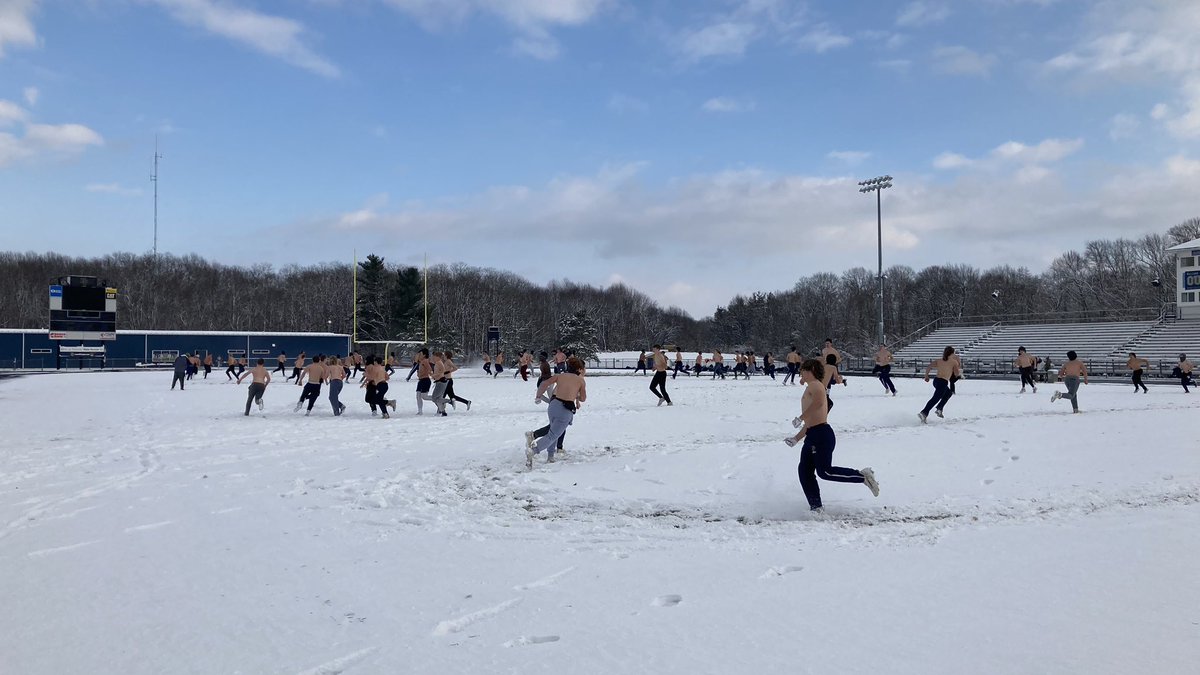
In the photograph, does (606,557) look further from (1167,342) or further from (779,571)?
(1167,342)

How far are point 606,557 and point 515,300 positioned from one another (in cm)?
10754

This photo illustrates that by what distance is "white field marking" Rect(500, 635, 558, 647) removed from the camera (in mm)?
4266

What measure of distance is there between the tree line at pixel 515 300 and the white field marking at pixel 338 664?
216 feet

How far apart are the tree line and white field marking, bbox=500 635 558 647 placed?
65656 millimetres

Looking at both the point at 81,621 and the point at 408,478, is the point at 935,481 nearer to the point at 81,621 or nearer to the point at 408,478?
the point at 408,478

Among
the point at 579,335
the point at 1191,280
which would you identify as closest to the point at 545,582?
the point at 1191,280

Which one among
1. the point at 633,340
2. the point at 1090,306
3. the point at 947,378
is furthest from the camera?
the point at 633,340

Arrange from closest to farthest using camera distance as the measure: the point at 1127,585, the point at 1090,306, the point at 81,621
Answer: the point at 81,621 < the point at 1127,585 < the point at 1090,306

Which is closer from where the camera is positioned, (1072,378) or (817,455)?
(817,455)

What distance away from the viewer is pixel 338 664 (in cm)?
401

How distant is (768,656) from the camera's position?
4.00m

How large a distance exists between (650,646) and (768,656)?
616mm

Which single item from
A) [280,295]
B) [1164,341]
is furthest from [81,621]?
[280,295]

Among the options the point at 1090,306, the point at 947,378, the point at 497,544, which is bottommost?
the point at 497,544
